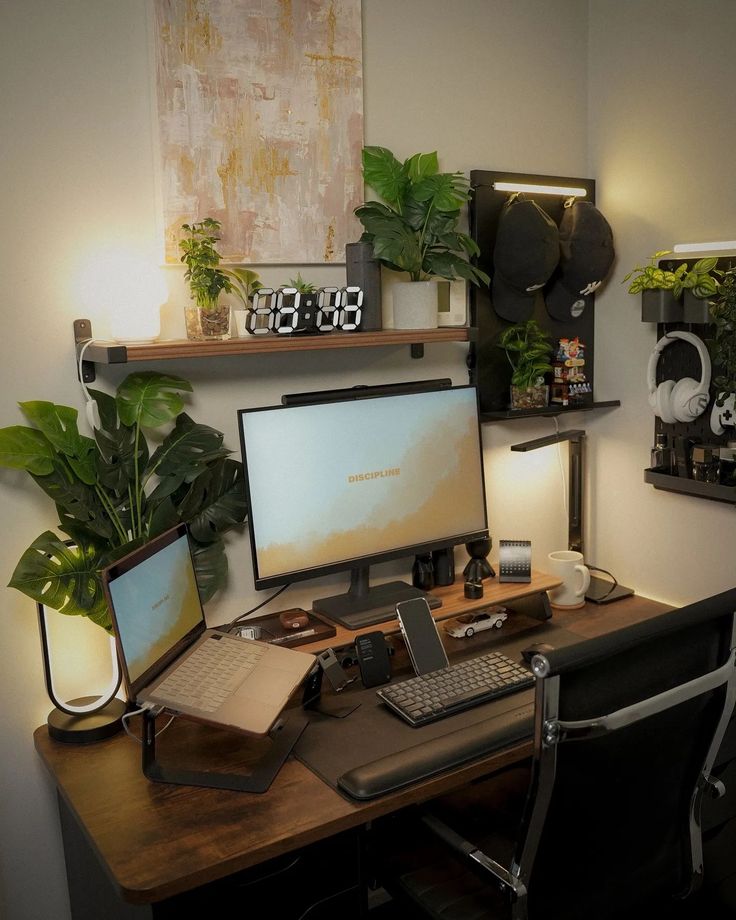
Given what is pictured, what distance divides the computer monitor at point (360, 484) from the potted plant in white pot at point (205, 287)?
20 cm

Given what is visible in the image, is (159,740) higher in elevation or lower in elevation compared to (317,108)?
lower

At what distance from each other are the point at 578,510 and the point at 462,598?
0.63 metres

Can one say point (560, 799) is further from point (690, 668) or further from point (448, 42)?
point (448, 42)

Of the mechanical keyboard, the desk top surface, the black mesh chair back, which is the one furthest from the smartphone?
the black mesh chair back

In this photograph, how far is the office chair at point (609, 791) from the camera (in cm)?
129

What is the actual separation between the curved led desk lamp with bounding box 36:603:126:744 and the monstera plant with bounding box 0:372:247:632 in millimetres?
104

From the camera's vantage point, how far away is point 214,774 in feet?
5.21

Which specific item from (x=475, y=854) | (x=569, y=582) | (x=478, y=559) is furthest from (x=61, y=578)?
(x=569, y=582)

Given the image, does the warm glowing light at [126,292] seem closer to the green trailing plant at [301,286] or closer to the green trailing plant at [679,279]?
the green trailing plant at [301,286]

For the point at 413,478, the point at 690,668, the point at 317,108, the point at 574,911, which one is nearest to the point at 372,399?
the point at 413,478

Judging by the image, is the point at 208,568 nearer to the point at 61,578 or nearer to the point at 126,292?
the point at 61,578

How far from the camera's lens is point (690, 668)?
1.43m

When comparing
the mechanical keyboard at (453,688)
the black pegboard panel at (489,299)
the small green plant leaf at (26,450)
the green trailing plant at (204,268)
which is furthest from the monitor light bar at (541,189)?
the small green plant leaf at (26,450)

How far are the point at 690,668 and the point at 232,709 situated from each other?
78 centimetres
